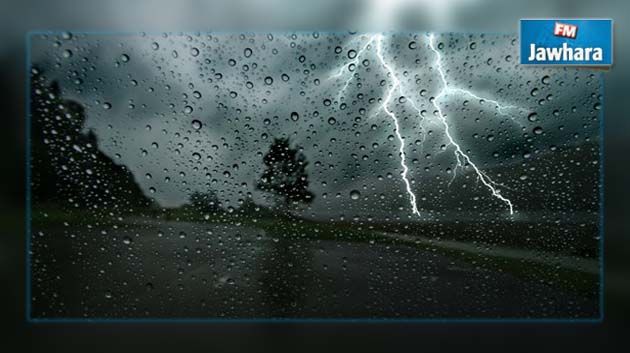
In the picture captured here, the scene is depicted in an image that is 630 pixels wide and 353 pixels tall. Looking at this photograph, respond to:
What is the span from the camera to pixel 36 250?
2.01 metres

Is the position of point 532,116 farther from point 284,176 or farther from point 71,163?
point 71,163

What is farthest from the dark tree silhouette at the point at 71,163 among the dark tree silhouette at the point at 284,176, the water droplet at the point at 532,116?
the water droplet at the point at 532,116

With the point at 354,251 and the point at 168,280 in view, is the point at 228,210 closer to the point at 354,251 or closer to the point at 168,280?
the point at 168,280

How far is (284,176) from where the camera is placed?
6.84 feet

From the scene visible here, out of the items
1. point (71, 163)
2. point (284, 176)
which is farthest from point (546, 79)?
point (71, 163)

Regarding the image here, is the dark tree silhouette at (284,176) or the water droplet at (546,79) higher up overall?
the water droplet at (546,79)

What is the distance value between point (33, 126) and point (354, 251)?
2.05 metres

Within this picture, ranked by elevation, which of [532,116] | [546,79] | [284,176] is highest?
[546,79]

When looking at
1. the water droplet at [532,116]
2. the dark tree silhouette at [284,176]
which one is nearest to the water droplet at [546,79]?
the water droplet at [532,116]

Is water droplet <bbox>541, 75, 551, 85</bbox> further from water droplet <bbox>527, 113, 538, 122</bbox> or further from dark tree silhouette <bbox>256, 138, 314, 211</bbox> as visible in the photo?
dark tree silhouette <bbox>256, 138, 314, 211</bbox>

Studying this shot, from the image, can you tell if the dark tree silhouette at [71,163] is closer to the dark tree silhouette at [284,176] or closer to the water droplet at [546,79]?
the dark tree silhouette at [284,176]

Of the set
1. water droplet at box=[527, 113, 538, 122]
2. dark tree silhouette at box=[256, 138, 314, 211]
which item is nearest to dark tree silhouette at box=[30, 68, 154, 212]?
dark tree silhouette at box=[256, 138, 314, 211]

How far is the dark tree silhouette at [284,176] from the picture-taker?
2072mm

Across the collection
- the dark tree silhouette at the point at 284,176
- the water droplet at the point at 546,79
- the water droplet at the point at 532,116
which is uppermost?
the water droplet at the point at 546,79
